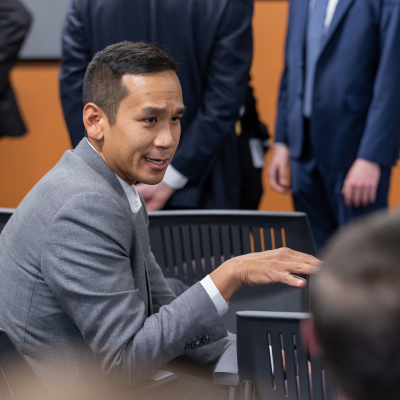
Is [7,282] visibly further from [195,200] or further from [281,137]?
[281,137]

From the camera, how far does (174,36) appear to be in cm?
178

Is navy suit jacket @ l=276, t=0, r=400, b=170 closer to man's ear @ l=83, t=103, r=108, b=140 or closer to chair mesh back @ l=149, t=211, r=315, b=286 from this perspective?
chair mesh back @ l=149, t=211, r=315, b=286

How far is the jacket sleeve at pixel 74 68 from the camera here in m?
1.88

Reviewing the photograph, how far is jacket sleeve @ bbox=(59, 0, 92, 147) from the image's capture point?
1.88 meters

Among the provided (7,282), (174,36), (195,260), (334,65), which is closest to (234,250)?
(195,260)

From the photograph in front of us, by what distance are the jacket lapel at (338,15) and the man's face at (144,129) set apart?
0.97 m

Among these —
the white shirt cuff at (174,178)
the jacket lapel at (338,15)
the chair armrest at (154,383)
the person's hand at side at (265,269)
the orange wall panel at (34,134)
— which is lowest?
the orange wall panel at (34,134)

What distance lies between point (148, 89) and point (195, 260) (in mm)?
545

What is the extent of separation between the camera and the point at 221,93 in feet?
6.01

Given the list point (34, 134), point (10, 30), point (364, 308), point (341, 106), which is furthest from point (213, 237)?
→ point (34, 134)

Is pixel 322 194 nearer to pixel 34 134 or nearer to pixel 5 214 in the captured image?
pixel 5 214

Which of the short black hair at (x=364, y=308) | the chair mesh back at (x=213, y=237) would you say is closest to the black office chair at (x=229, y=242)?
the chair mesh back at (x=213, y=237)

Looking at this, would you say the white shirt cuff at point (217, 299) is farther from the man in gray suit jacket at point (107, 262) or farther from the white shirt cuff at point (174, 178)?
the white shirt cuff at point (174, 178)

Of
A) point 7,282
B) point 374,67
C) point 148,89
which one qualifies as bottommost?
point 7,282
